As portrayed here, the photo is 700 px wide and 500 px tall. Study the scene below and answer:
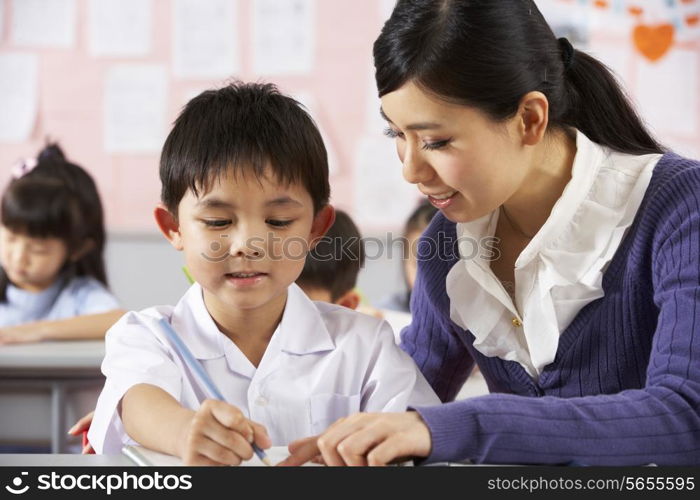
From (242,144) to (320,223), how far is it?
0.15m

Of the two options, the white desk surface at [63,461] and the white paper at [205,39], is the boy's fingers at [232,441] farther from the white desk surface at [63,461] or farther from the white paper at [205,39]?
the white paper at [205,39]

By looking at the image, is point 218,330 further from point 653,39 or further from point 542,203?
point 653,39

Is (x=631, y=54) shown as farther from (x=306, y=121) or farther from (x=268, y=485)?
(x=268, y=485)

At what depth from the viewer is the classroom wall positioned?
10.8 feet

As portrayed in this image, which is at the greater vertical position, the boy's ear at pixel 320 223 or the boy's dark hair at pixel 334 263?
the boy's ear at pixel 320 223

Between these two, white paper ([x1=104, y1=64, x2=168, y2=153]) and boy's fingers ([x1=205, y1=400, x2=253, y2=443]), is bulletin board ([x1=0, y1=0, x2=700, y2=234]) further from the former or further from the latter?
boy's fingers ([x1=205, y1=400, x2=253, y2=443])

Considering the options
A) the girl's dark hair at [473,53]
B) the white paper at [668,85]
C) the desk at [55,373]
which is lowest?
the desk at [55,373]

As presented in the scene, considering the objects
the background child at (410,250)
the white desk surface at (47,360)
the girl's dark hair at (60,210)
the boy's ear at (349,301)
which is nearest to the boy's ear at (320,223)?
the boy's ear at (349,301)

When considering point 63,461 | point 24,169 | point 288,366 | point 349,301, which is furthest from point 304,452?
point 24,169

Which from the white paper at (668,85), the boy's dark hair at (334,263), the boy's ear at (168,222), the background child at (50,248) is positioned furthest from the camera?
the white paper at (668,85)

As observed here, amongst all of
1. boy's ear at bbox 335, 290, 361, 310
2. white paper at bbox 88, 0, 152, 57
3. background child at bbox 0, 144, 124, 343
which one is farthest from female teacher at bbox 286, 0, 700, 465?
white paper at bbox 88, 0, 152, 57

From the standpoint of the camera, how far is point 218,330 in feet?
3.53

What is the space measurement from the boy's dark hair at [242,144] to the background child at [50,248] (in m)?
1.46

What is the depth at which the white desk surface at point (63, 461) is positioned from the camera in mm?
737
